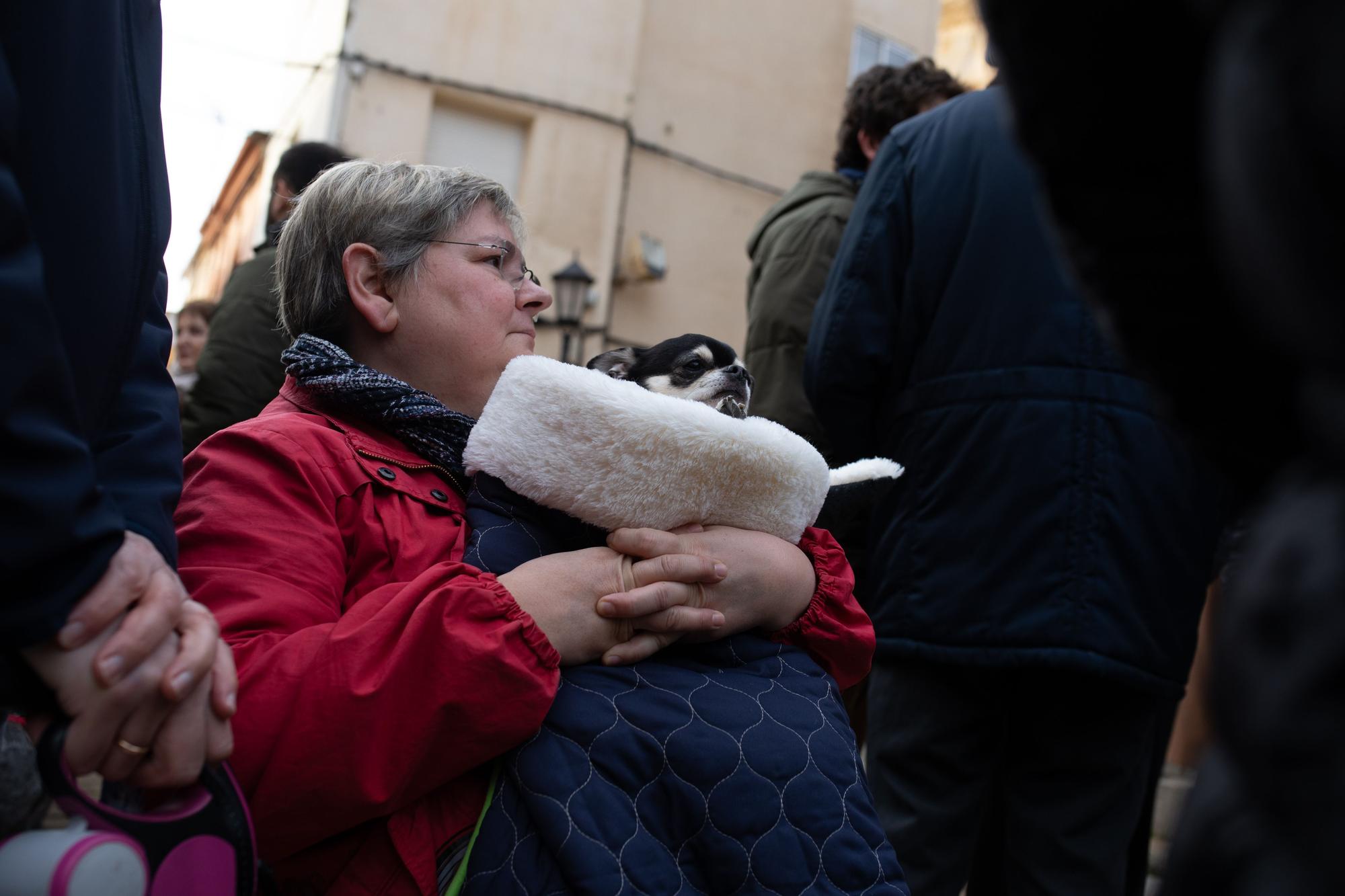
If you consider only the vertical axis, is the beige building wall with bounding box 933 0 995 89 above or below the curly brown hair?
above

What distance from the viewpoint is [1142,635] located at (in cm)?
221

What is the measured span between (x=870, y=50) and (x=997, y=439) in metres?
12.5

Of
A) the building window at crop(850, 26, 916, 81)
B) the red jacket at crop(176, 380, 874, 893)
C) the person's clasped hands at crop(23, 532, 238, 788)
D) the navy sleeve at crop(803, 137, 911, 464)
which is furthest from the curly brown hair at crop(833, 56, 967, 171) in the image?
the building window at crop(850, 26, 916, 81)

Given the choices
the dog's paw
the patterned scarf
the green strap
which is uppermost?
the patterned scarf

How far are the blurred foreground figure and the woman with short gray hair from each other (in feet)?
3.00

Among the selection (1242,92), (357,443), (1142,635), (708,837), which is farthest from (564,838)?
(1142,635)

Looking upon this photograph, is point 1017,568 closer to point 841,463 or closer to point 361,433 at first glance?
point 841,463

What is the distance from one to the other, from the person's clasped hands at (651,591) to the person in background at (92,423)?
0.44m

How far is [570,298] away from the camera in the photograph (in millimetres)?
9953

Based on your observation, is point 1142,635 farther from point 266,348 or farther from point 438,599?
point 266,348

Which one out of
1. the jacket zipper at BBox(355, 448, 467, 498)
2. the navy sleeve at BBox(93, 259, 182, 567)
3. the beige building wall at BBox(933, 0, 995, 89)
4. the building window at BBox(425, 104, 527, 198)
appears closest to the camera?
the navy sleeve at BBox(93, 259, 182, 567)

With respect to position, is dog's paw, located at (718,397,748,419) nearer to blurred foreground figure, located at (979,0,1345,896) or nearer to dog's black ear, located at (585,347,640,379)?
dog's black ear, located at (585,347,640,379)

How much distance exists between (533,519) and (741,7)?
1231 cm

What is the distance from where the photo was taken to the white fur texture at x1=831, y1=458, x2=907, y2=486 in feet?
6.16
